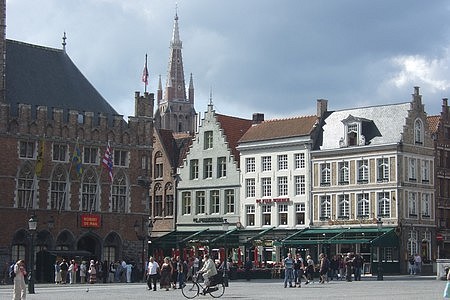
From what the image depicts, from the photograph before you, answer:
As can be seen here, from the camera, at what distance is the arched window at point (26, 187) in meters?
59.0

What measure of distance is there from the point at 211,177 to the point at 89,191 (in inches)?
680

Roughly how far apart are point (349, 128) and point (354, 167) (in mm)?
3016

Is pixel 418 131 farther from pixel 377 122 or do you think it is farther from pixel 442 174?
pixel 442 174

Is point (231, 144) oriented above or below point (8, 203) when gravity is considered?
above

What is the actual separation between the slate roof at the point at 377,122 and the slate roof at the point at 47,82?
16486mm

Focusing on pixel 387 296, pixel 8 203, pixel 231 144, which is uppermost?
pixel 231 144

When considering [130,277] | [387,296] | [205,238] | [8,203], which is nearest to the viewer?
[387,296]

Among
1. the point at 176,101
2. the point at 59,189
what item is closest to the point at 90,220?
the point at 59,189

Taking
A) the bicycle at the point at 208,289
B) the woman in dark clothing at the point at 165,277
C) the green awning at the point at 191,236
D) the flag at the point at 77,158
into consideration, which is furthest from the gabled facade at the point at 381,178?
the bicycle at the point at 208,289

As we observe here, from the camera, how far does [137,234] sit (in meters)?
64.9

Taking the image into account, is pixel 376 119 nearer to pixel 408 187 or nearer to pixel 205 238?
pixel 408 187

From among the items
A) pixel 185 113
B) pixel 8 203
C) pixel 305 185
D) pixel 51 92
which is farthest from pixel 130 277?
pixel 185 113

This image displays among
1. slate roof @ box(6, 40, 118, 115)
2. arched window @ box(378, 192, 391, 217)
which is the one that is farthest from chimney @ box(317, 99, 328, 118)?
slate roof @ box(6, 40, 118, 115)

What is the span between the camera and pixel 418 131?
6912 cm
